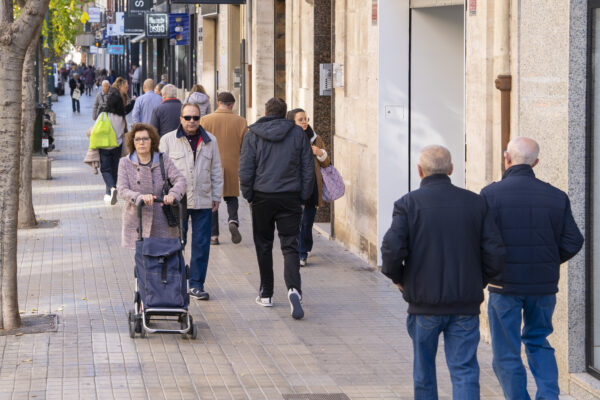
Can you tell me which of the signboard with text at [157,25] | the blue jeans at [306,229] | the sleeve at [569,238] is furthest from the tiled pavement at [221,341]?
the signboard with text at [157,25]

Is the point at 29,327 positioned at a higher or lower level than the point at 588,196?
lower

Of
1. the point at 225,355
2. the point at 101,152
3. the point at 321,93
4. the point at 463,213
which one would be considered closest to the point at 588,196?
the point at 463,213

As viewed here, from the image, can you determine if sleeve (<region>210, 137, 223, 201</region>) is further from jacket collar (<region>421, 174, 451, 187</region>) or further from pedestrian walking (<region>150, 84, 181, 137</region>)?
pedestrian walking (<region>150, 84, 181, 137</region>)

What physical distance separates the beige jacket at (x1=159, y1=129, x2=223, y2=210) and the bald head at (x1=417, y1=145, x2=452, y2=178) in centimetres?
443

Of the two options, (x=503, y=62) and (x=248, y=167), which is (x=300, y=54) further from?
(x=503, y=62)

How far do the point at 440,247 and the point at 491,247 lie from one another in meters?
0.29

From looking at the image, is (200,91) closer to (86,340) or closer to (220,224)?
(220,224)

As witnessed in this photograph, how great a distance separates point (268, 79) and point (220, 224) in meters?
4.95

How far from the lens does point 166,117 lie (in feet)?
51.1

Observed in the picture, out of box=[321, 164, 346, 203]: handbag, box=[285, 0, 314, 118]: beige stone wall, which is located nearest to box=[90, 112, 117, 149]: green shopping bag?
box=[285, 0, 314, 118]: beige stone wall

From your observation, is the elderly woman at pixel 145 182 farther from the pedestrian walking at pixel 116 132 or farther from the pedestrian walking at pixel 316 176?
the pedestrian walking at pixel 116 132

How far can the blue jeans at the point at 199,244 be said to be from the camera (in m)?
10.4

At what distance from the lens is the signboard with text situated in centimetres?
3478

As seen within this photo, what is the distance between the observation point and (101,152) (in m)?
17.9
